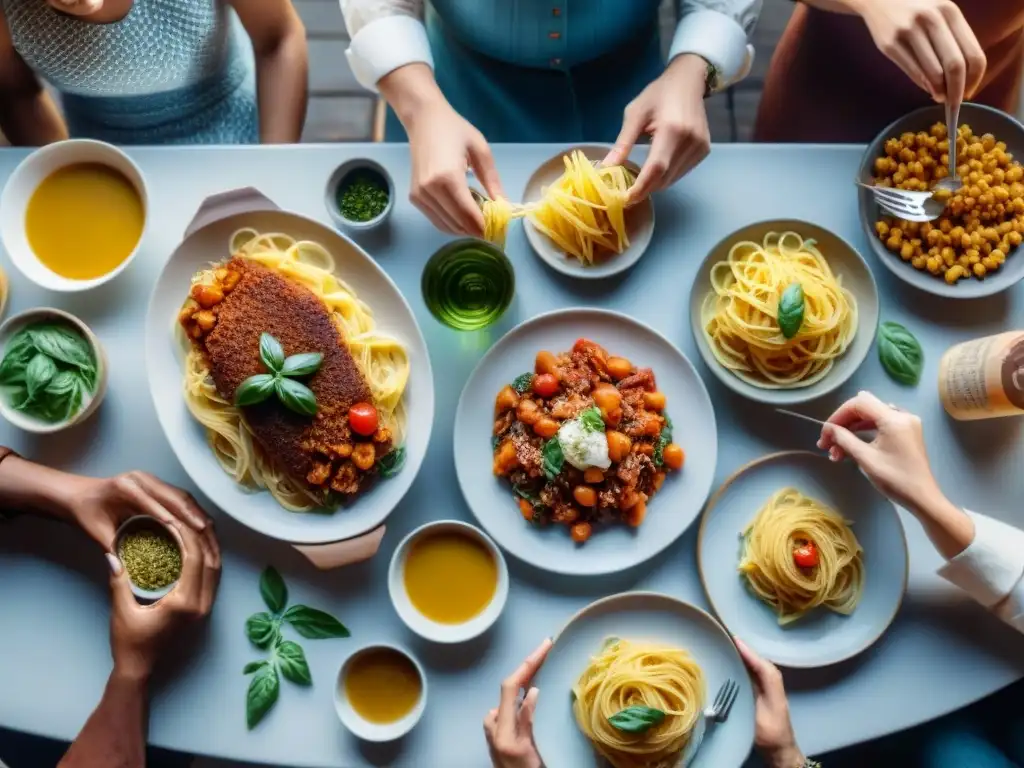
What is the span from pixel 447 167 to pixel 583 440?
0.71m

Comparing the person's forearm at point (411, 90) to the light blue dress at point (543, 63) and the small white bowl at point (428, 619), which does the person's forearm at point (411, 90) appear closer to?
the light blue dress at point (543, 63)

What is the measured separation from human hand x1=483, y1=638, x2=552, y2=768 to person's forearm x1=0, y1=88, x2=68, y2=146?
195 centimetres

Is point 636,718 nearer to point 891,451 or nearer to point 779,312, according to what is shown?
point 891,451

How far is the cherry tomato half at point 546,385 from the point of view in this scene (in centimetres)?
216

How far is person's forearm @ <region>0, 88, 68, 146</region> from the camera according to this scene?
2.45 metres

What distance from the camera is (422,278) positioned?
219cm

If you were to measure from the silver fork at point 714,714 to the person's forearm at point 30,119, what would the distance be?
233 centimetres

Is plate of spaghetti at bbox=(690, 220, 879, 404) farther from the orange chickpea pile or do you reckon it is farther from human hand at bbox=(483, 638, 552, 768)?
human hand at bbox=(483, 638, 552, 768)

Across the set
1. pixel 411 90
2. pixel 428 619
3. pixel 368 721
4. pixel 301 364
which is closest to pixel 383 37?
pixel 411 90

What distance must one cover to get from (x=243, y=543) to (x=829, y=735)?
1.50 m

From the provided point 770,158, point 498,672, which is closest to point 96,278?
point 498,672

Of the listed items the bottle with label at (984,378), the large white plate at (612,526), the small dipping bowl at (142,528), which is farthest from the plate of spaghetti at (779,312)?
the small dipping bowl at (142,528)

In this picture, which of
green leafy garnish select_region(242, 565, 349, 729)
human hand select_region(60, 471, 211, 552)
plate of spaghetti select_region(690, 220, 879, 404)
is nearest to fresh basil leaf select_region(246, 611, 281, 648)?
green leafy garnish select_region(242, 565, 349, 729)

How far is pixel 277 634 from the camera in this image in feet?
7.09
